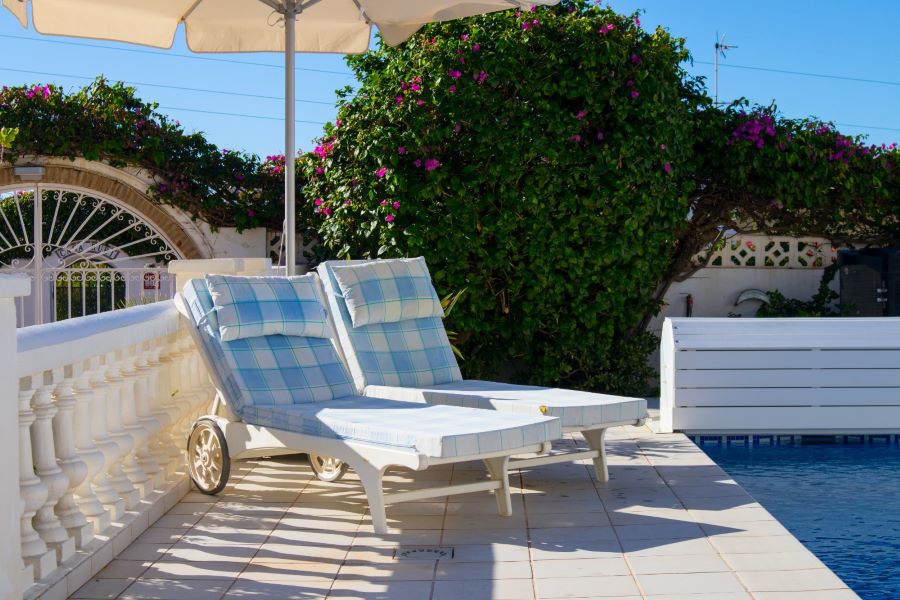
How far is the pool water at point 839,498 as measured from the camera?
14.7 ft

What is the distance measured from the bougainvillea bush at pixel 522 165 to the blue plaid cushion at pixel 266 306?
117 inches

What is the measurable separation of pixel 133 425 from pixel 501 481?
166 cm

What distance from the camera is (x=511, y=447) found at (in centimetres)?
443

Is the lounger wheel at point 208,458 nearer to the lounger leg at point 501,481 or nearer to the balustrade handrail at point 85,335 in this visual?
the balustrade handrail at point 85,335

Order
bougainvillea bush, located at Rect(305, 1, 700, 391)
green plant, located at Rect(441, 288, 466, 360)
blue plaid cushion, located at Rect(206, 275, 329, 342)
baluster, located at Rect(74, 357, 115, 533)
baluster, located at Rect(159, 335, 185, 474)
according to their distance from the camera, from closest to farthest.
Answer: baluster, located at Rect(74, 357, 115, 533) → baluster, located at Rect(159, 335, 185, 474) → blue plaid cushion, located at Rect(206, 275, 329, 342) → green plant, located at Rect(441, 288, 466, 360) → bougainvillea bush, located at Rect(305, 1, 700, 391)

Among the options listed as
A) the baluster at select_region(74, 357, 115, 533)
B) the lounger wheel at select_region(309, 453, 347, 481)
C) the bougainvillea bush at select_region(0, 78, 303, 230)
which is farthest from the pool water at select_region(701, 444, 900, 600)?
the bougainvillea bush at select_region(0, 78, 303, 230)

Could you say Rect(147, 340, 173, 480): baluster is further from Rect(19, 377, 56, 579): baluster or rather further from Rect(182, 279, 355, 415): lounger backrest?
Rect(19, 377, 56, 579): baluster

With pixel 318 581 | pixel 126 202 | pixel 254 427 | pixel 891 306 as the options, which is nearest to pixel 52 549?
pixel 318 581

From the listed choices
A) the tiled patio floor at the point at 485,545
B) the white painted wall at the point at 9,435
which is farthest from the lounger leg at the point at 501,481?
the white painted wall at the point at 9,435

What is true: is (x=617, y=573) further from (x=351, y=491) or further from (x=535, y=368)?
(x=535, y=368)

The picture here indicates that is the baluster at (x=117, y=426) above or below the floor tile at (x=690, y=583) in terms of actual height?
above

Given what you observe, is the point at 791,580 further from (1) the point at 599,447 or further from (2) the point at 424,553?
(1) the point at 599,447

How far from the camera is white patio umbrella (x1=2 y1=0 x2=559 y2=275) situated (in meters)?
6.14

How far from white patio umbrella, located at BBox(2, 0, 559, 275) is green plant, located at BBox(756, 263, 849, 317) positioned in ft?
16.7
